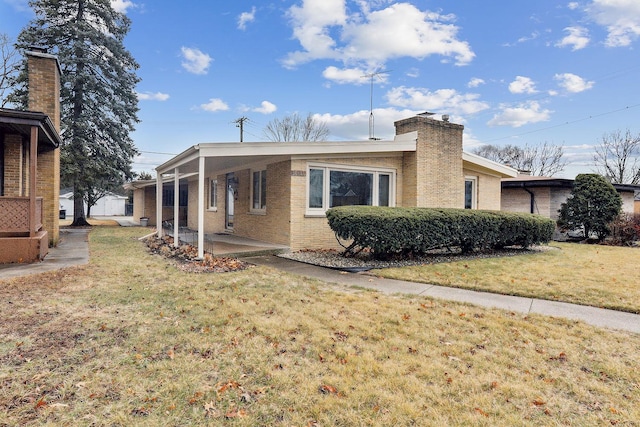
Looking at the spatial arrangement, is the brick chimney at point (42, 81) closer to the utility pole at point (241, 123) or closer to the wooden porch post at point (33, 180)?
the wooden porch post at point (33, 180)

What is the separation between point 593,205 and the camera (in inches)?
578

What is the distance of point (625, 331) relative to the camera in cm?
431

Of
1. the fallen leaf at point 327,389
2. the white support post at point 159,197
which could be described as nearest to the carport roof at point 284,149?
the white support post at point 159,197

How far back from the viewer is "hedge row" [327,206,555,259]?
27.5ft

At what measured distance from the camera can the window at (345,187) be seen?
418 inches

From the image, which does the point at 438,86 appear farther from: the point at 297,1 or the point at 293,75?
the point at 297,1

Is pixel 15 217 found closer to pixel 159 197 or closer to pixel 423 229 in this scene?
pixel 159 197

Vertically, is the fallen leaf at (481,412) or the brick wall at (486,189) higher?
the brick wall at (486,189)

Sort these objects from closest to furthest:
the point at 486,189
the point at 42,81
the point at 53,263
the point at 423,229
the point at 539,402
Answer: the point at 539,402 < the point at 53,263 < the point at 423,229 < the point at 42,81 < the point at 486,189

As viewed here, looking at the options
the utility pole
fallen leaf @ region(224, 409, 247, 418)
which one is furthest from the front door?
the utility pole

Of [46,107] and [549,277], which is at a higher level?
[46,107]

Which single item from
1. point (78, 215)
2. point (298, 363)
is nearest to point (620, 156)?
point (298, 363)

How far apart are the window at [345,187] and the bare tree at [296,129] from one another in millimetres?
26697

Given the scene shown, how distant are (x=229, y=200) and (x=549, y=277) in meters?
11.7
